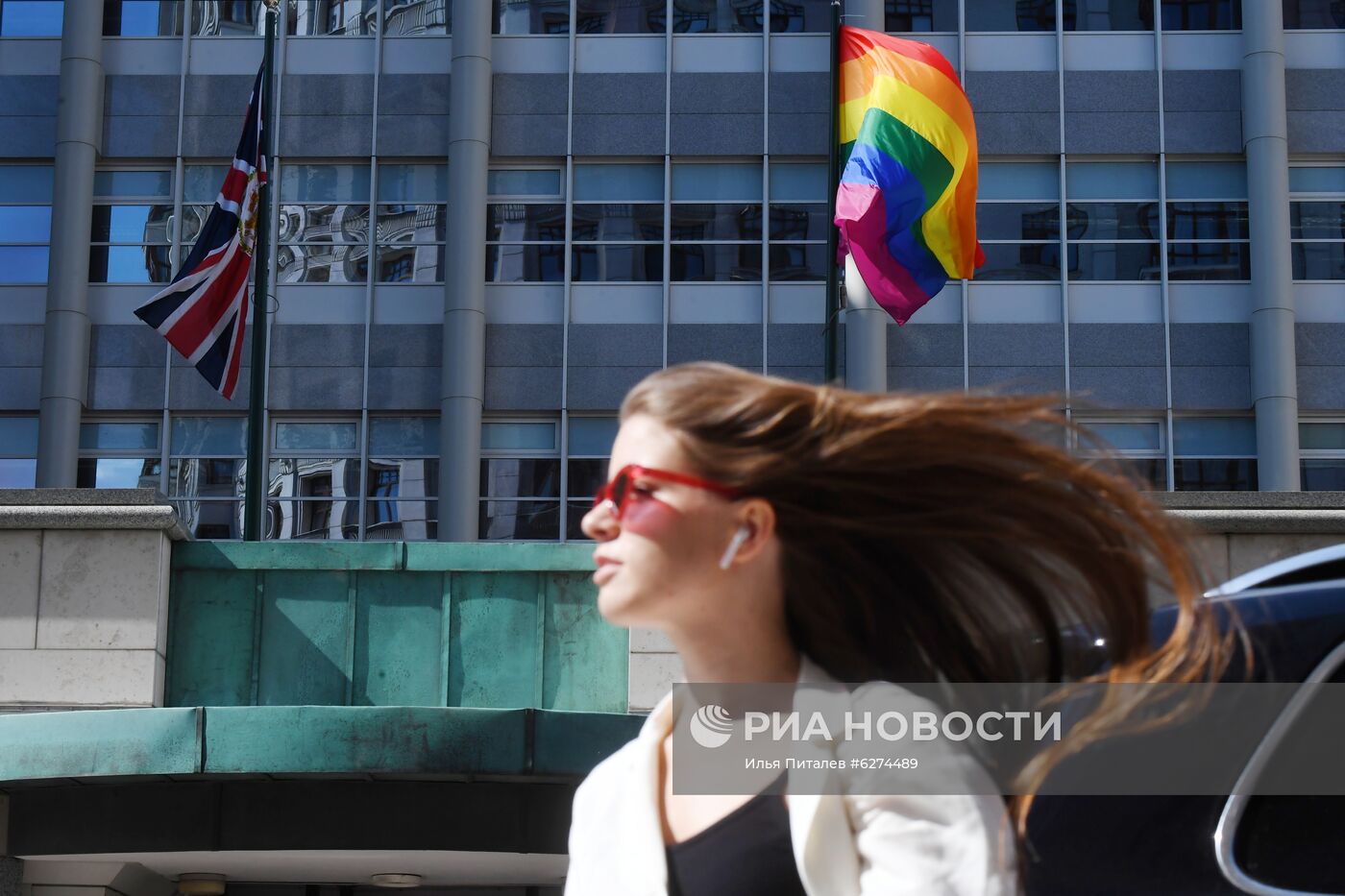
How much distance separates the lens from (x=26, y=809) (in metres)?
10.1

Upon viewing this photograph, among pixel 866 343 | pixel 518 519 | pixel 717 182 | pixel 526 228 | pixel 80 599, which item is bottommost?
pixel 80 599

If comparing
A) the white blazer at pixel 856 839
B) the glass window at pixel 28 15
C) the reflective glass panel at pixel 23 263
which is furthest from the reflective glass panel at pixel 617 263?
the white blazer at pixel 856 839

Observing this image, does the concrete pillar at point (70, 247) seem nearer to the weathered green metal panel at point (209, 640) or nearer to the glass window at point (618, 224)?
the glass window at point (618, 224)

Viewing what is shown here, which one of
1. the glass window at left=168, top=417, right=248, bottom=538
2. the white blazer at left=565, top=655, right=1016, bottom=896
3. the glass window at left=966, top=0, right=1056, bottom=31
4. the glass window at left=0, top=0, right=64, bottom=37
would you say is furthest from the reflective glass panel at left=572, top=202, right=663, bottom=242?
the white blazer at left=565, top=655, right=1016, bottom=896

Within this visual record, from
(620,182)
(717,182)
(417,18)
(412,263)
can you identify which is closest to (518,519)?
(412,263)

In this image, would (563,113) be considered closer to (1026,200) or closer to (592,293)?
(592,293)

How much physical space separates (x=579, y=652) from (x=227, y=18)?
17473 millimetres

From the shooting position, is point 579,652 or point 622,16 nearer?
point 579,652

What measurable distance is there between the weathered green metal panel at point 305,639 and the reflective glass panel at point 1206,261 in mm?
16491

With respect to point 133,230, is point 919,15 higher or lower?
higher

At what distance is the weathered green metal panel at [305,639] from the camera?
10945mm

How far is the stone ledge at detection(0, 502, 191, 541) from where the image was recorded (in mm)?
10578

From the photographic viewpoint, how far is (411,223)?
25094mm

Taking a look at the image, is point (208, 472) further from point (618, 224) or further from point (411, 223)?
point (618, 224)
